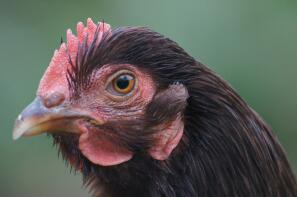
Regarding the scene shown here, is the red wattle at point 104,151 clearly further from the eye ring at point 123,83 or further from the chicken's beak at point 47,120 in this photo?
the eye ring at point 123,83

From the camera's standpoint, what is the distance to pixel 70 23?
6.30 meters

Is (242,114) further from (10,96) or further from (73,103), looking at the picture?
(10,96)

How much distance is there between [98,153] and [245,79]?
3035 mm

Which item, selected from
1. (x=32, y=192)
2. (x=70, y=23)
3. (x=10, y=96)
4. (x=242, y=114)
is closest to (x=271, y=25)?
(x=70, y=23)

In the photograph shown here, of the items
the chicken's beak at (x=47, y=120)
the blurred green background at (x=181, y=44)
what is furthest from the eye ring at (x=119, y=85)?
→ the blurred green background at (x=181, y=44)

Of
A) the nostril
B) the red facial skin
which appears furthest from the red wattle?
the nostril

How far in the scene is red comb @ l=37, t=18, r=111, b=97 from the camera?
2.90 metres

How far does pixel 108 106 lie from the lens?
291 cm

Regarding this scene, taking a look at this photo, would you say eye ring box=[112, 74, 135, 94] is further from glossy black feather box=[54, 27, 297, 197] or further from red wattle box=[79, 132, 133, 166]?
red wattle box=[79, 132, 133, 166]

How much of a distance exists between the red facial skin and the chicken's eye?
0.01m

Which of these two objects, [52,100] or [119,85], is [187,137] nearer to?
[119,85]

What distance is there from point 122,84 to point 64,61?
255 mm

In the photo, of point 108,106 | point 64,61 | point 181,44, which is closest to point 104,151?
point 108,106

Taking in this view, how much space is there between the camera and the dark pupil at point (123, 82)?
2.90 m
